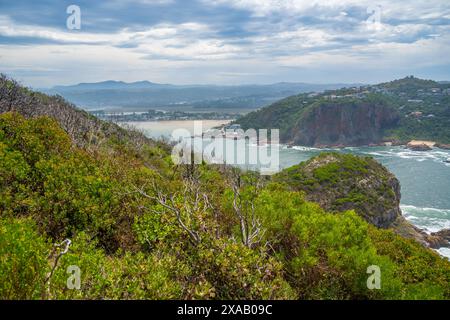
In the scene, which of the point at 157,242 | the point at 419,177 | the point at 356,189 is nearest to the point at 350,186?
the point at 356,189

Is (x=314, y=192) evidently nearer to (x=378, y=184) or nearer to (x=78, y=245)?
(x=378, y=184)

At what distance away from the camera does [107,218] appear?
42.8 ft

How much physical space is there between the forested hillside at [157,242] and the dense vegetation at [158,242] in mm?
34

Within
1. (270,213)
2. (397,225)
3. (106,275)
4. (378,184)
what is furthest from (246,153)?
(106,275)

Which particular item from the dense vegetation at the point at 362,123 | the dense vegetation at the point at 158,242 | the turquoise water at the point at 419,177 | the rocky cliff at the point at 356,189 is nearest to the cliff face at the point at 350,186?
the rocky cliff at the point at 356,189

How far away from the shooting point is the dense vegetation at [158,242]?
7.90 metres

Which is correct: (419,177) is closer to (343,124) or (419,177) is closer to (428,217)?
(428,217)

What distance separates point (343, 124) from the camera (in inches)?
5477

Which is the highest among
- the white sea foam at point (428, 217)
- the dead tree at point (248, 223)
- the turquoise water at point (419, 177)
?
the dead tree at point (248, 223)

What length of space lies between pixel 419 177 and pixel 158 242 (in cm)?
8218

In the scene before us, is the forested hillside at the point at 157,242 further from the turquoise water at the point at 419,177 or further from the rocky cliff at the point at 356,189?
the turquoise water at the point at 419,177

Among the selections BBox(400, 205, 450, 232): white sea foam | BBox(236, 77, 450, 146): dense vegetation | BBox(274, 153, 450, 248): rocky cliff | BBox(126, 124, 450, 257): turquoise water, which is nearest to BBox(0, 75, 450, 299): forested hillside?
BBox(274, 153, 450, 248): rocky cliff

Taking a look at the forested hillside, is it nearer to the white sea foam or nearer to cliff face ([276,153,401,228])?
cliff face ([276,153,401,228])
